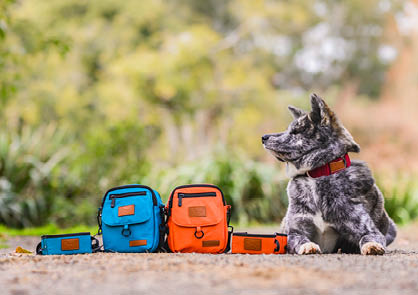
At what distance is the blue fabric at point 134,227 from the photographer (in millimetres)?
4043

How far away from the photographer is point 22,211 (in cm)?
851

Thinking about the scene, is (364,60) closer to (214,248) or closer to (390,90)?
(390,90)

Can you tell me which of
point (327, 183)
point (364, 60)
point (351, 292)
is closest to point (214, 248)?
point (327, 183)

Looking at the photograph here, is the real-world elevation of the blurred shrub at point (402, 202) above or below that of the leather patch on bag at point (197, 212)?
below

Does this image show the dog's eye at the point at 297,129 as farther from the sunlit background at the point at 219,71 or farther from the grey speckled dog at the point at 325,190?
the sunlit background at the point at 219,71

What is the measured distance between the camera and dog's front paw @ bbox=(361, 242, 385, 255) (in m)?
3.71

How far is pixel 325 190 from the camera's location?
396cm

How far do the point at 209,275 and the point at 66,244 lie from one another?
165cm

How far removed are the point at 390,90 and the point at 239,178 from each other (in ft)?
67.3

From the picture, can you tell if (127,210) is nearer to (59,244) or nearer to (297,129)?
(59,244)

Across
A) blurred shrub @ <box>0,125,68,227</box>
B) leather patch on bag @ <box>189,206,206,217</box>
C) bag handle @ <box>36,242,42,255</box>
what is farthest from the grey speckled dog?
blurred shrub @ <box>0,125,68,227</box>

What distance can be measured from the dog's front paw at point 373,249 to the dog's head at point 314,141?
27.1 inches

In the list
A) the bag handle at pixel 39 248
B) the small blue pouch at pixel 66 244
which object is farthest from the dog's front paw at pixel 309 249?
the bag handle at pixel 39 248

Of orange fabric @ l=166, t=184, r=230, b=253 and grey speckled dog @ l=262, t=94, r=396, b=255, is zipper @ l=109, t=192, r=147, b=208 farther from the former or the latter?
grey speckled dog @ l=262, t=94, r=396, b=255
